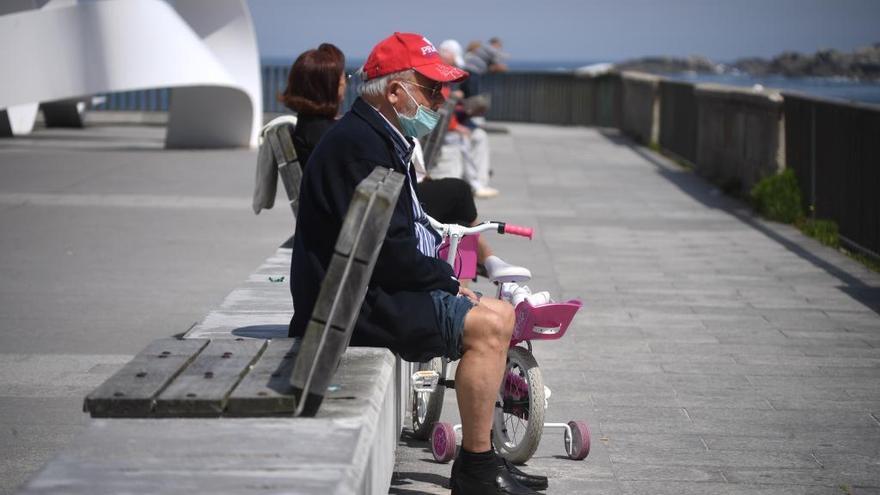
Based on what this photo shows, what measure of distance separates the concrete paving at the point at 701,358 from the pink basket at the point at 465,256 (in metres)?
0.80

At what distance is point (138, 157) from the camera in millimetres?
21531

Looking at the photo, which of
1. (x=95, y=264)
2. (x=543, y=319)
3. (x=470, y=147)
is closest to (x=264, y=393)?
(x=543, y=319)

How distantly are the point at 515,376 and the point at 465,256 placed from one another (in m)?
0.61

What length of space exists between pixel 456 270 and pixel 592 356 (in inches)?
88.1

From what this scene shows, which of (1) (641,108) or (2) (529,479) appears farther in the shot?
(1) (641,108)

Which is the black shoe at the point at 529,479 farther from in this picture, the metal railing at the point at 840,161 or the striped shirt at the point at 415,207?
the metal railing at the point at 840,161

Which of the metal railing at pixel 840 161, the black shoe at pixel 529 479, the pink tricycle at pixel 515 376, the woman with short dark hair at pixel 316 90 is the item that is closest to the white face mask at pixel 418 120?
the pink tricycle at pixel 515 376

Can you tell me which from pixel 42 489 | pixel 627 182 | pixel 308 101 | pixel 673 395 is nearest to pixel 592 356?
pixel 673 395

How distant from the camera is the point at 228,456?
3689mm

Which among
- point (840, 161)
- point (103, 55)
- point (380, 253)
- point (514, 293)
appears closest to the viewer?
point (380, 253)

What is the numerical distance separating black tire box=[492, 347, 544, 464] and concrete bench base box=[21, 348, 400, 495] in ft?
4.46

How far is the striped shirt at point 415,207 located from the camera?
5121mm

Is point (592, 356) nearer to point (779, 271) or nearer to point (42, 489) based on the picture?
point (779, 271)

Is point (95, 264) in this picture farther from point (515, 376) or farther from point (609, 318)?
point (515, 376)
